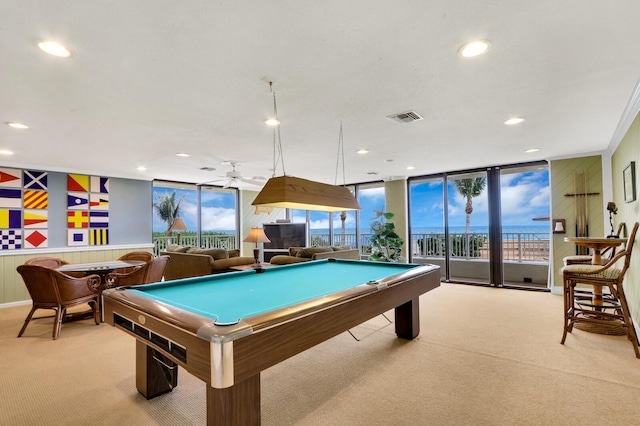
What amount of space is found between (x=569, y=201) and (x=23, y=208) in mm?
9296

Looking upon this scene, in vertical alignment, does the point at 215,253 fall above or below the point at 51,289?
above

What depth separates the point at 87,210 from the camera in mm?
6102

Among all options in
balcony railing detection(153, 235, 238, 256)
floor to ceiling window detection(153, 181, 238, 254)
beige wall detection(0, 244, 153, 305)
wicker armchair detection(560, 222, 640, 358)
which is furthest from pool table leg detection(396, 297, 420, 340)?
beige wall detection(0, 244, 153, 305)

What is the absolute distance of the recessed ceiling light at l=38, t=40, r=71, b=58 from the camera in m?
1.91

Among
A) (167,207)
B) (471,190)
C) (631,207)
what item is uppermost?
(471,190)

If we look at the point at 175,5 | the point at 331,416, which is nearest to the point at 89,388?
the point at 331,416

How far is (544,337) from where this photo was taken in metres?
3.41

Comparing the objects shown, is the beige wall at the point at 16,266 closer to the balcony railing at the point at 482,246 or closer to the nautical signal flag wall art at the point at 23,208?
the nautical signal flag wall art at the point at 23,208

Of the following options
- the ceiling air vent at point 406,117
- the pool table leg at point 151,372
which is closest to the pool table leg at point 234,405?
the pool table leg at point 151,372

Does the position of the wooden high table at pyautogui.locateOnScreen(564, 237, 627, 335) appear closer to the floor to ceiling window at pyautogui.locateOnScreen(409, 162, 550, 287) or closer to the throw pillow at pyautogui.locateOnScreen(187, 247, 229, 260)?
the floor to ceiling window at pyautogui.locateOnScreen(409, 162, 550, 287)

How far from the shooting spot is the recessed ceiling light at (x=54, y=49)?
1.91 m

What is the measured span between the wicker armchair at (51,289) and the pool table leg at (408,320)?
3.77m

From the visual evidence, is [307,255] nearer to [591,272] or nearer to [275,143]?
[275,143]

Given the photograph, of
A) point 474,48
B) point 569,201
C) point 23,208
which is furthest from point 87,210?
point 569,201
